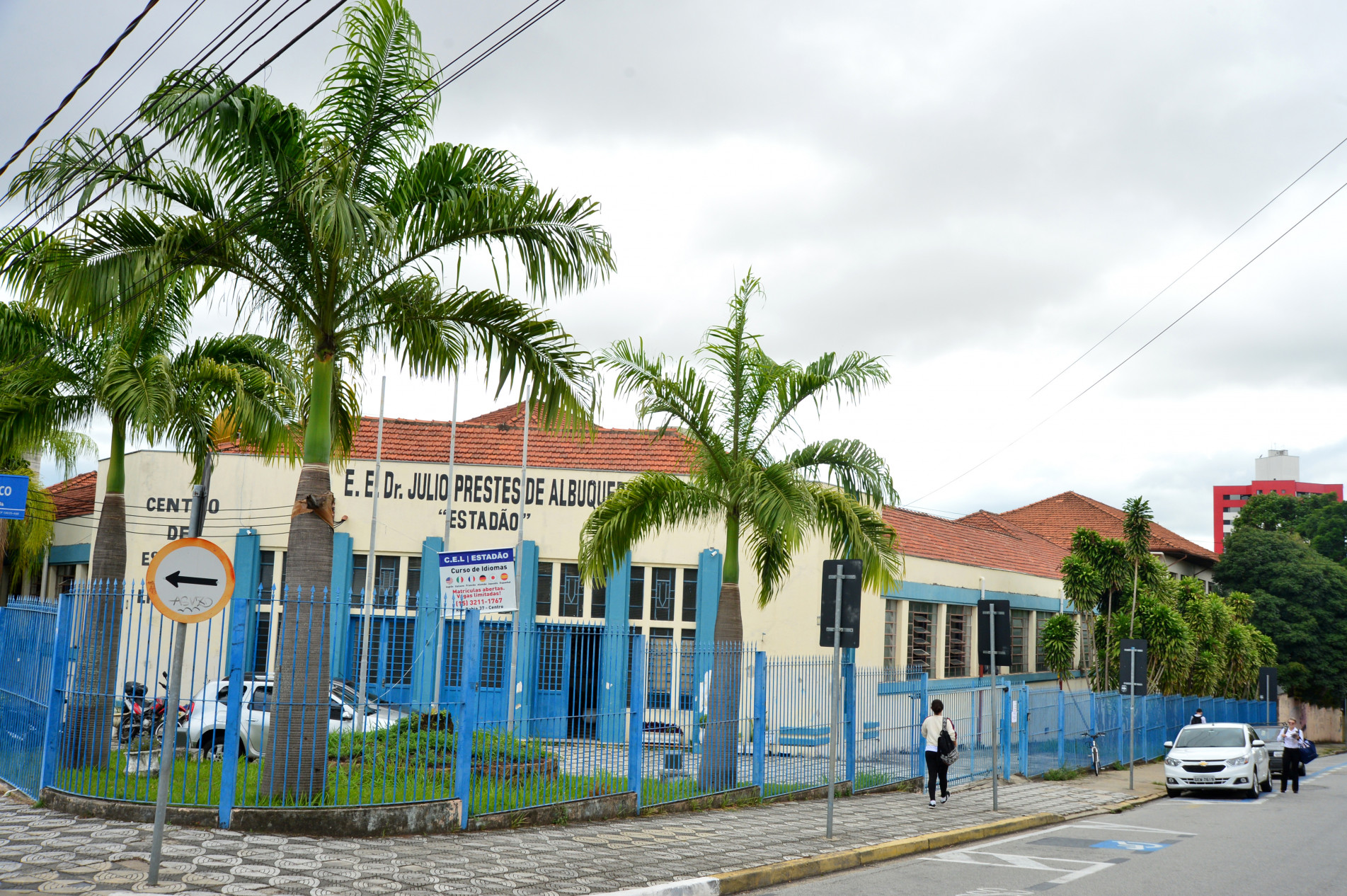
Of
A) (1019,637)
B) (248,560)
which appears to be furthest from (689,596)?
(1019,637)

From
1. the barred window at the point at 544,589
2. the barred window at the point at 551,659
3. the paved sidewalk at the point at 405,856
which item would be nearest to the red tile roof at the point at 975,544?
the barred window at the point at 544,589

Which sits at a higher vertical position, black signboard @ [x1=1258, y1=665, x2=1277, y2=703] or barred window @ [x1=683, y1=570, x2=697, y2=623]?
barred window @ [x1=683, y1=570, x2=697, y2=623]

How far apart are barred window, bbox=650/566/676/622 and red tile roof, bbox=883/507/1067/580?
20.2 ft

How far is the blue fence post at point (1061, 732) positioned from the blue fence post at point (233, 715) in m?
18.4

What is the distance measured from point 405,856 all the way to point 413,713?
3.80m

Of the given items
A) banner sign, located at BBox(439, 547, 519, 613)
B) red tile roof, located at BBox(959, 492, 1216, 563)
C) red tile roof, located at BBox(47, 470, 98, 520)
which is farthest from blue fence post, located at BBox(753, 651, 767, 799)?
red tile roof, located at BBox(959, 492, 1216, 563)

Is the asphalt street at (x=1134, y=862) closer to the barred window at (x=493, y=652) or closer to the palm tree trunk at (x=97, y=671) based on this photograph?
the barred window at (x=493, y=652)

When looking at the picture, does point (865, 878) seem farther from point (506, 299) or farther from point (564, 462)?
point (564, 462)

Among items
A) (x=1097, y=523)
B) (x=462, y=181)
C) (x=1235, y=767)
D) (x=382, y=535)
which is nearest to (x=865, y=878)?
(x=462, y=181)

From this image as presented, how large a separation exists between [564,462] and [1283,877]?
16975 mm

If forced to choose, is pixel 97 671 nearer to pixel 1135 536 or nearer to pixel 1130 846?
pixel 1130 846

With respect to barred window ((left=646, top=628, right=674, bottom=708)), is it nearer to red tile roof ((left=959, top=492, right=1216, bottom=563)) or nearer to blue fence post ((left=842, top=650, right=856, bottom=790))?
blue fence post ((left=842, top=650, right=856, bottom=790))

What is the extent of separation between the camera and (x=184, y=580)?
7.73 m

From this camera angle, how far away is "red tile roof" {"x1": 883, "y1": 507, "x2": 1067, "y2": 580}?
1136 inches
